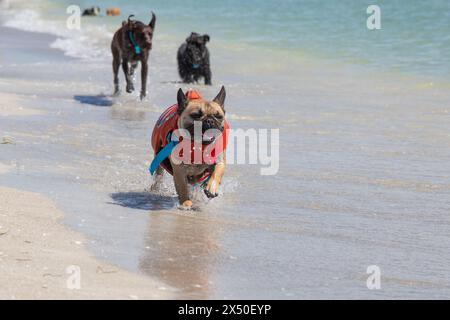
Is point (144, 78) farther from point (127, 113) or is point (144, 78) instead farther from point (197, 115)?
point (197, 115)

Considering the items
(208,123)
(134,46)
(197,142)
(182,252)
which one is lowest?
(182,252)

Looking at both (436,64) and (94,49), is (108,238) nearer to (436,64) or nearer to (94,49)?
(436,64)

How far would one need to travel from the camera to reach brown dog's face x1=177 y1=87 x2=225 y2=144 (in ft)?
22.9

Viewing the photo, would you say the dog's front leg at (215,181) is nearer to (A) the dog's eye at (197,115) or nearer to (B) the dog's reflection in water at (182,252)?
(B) the dog's reflection in water at (182,252)

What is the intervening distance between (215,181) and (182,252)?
1.25m

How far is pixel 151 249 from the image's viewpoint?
6.05 meters

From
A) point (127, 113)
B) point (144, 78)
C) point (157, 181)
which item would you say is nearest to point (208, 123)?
point (157, 181)

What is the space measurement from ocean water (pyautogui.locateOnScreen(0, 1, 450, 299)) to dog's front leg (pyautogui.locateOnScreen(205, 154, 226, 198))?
16 cm

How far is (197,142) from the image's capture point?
7152 mm

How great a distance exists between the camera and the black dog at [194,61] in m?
15.6

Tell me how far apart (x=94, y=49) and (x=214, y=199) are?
13.4m

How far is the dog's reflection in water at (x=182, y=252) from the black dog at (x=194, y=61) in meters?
8.64

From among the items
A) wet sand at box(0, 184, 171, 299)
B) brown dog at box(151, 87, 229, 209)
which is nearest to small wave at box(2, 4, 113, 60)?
brown dog at box(151, 87, 229, 209)

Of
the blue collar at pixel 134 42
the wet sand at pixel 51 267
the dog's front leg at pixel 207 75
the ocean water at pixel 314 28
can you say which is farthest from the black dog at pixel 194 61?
the wet sand at pixel 51 267
